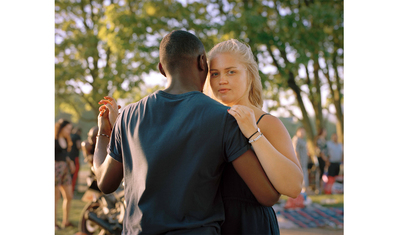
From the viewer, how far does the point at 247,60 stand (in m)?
2.60

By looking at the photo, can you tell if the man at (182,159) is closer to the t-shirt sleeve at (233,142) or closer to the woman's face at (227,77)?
the t-shirt sleeve at (233,142)

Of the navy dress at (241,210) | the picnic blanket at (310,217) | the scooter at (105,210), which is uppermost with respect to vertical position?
the navy dress at (241,210)

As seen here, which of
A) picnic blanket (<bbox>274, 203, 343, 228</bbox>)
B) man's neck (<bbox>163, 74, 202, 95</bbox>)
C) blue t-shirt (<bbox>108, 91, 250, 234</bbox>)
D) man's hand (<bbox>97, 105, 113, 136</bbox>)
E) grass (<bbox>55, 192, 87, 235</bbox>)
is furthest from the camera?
picnic blanket (<bbox>274, 203, 343, 228</bbox>)

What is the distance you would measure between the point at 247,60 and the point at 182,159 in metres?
1.12

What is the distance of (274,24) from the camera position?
12203mm

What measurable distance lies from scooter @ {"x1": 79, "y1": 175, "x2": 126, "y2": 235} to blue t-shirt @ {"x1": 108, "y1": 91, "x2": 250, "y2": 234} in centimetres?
354

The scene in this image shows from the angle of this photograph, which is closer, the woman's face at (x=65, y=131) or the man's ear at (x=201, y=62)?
the man's ear at (x=201, y=62)

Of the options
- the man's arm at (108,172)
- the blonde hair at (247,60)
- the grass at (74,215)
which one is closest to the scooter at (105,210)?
the grass at (74,215)

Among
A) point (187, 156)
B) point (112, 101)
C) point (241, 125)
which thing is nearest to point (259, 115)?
point (241, 125)

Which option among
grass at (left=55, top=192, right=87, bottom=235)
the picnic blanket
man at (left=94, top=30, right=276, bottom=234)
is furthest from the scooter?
the picnic blanket

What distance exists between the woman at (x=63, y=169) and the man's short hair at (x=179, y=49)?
21.9ft

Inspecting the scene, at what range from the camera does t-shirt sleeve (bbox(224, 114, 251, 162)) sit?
1775 mm

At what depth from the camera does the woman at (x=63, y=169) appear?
7742 mm

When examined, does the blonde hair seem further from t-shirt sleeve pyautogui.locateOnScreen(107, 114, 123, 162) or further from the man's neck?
t-shirt sleeve pyautogui.locateOnScreen(107, 114, 123, 162)
